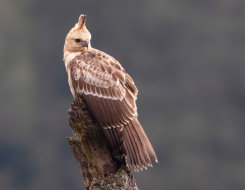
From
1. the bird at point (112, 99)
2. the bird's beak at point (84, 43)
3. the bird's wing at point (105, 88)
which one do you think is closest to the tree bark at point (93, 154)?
the bird at point (112, 99)

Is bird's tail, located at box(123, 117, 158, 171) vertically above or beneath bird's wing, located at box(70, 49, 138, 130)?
beneath

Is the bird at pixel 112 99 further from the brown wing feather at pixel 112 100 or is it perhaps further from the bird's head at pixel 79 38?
the bird's head at pixel 79 38

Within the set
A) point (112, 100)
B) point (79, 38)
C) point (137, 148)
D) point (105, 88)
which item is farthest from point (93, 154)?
point (79, 38)

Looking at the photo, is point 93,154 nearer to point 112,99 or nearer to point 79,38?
point 112,99

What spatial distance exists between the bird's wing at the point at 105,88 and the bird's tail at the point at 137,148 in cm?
23

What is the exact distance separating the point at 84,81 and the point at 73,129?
102 cm

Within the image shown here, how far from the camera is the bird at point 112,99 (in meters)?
5.89

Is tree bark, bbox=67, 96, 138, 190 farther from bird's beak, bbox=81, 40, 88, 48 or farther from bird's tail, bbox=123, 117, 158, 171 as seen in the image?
bird's beak, bbox=81, 40, 88, 48

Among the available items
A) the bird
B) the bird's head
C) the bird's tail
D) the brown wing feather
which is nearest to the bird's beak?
the bird's head

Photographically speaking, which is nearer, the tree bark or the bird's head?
the tree bark

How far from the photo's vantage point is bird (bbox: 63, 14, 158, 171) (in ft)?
19.3

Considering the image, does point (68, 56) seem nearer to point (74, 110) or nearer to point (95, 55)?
point (95, 55)

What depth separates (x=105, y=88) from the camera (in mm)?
6324

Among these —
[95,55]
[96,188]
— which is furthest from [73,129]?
[95,55]
